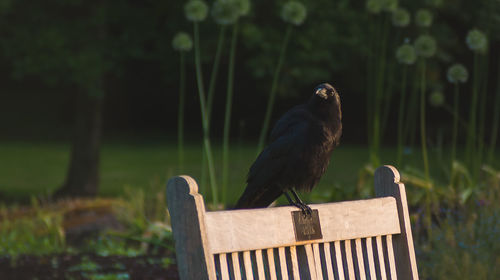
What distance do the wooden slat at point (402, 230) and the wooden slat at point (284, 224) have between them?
31mm

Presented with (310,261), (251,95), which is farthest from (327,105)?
(251,95)

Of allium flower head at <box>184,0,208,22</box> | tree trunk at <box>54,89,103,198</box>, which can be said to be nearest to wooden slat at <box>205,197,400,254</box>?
allium flower head at <box>184,0,208,22</box>

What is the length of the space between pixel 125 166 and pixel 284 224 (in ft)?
48.7

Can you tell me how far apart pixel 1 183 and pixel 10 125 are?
14516 millimetres

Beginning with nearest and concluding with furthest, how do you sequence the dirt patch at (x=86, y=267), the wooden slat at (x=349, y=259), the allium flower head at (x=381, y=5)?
the wooden slat at (x=349, y=259)
the dirt patch at (x=86, y=267)
the allium flower head at (x=381, y=5)

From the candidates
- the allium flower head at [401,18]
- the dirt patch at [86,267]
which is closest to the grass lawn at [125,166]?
the allium flower head at [401,18]

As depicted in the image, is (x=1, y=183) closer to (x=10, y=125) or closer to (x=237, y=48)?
(x=237, y=48)

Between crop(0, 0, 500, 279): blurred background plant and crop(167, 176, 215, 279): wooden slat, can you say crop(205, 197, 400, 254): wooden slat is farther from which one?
crop(0, 0, 500, 279): blurred background plant

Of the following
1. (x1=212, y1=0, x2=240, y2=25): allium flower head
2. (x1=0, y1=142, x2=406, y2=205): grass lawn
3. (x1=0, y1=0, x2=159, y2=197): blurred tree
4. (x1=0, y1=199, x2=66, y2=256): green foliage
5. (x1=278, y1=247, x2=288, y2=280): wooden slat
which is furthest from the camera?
(x1=0, y1=142, x2=406, y2=205): grass lawn

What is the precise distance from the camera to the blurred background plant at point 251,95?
550 cm

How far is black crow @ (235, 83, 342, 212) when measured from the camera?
2896 mm

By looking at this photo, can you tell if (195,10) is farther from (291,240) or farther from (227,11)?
(291,240)

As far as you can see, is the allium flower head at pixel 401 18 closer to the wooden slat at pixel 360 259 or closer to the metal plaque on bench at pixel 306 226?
the wooden slat at pixel 360 259

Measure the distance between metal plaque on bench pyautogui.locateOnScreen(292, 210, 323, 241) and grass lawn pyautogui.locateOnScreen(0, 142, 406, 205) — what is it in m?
8.83
